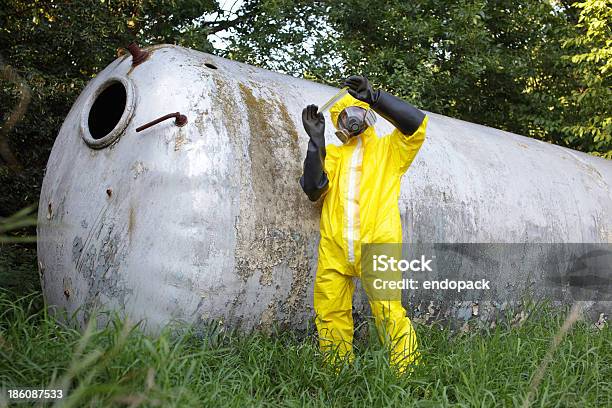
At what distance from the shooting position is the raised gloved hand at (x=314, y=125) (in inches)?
133

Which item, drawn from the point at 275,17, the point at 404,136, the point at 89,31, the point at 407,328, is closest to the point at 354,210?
the point at 404,136

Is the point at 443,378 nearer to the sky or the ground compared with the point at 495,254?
nearer to the ground

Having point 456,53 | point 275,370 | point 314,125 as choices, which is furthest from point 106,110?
point 456,53

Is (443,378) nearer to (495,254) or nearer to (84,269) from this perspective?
(495,254)

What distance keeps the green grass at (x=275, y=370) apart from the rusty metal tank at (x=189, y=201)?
20cm

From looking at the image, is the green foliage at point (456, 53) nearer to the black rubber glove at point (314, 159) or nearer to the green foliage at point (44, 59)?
the green foliage at point (44, 59)

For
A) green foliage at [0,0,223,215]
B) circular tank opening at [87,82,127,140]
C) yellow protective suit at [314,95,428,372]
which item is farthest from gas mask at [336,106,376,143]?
green foliage at [0,0,223,215]

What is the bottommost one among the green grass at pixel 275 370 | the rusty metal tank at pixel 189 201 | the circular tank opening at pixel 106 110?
the green grass at pixel 275 370

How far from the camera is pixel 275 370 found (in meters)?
3.17

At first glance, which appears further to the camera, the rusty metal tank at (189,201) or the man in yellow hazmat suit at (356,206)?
the man in yellow hazmat suit at (356,206)

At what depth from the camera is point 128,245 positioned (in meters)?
3.15

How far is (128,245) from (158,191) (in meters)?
0.29

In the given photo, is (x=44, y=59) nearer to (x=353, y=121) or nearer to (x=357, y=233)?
(x=353, y=121)

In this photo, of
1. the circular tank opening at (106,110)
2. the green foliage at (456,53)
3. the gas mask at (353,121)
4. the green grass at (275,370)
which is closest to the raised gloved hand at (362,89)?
the gas mask at (353,121)
